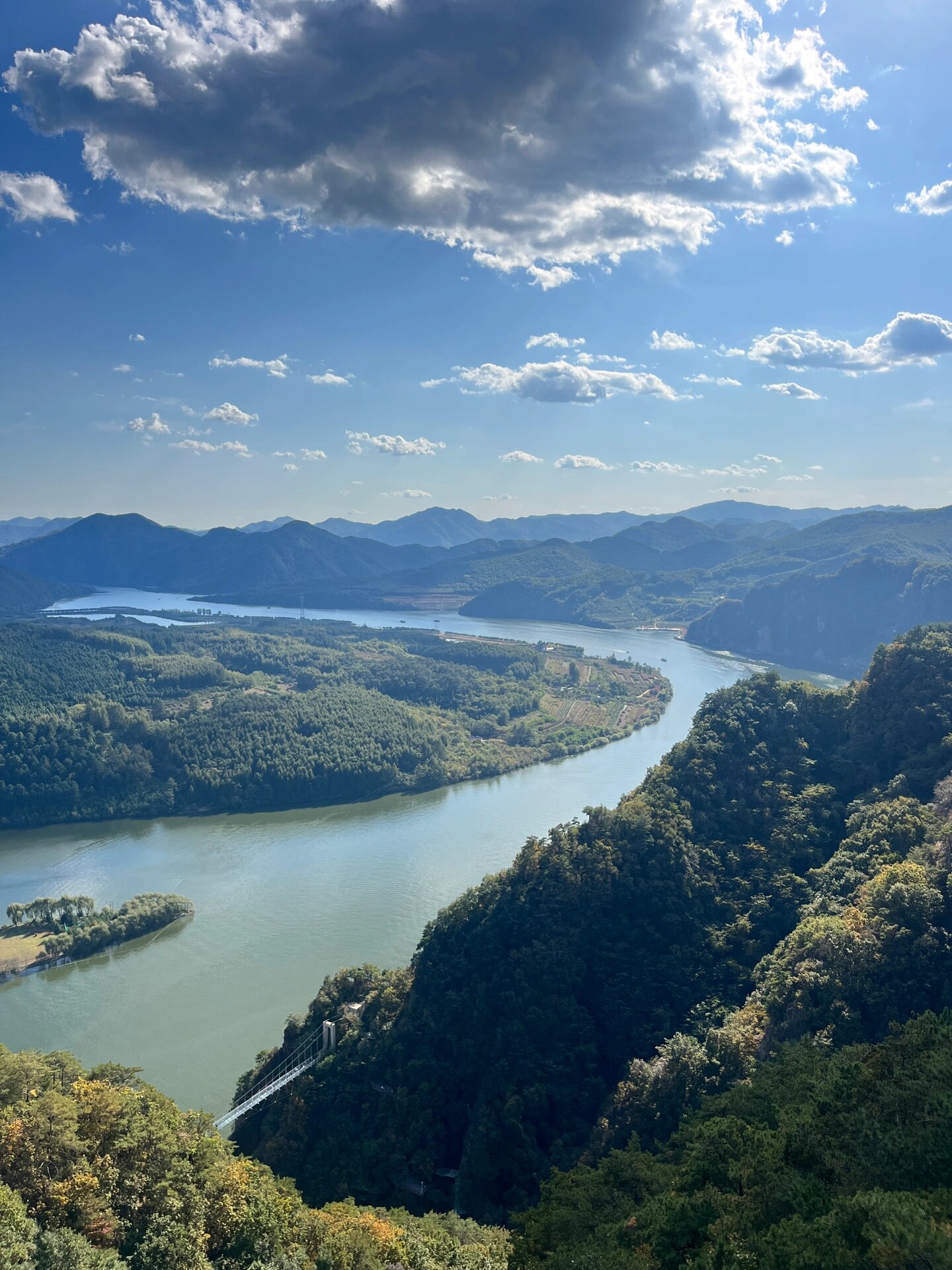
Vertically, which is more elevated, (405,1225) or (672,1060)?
(672,1060)

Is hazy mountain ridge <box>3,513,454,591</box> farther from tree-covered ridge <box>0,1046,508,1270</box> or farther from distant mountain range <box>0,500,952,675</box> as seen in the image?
tree-covered ridge <box>0,1046,508,1270</box>

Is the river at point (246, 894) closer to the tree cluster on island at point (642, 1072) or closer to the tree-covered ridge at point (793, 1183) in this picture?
the tree cluster on island at point (642, 1072)

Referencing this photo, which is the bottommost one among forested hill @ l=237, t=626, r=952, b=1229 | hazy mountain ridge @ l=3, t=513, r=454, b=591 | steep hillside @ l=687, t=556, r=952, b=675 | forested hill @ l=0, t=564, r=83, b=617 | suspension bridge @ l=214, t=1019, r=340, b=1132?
suspension bridge @ l=214, t=1019, r=340, b=1132

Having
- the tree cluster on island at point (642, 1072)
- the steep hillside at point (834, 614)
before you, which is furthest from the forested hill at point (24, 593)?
the tree cluster on island at point (642, 1072)

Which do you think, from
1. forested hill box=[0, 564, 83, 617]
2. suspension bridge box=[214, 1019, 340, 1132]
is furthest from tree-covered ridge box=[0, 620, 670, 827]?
forested hill box=[0, 564, 83, 617]

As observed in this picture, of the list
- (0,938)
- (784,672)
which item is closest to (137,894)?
(0,938)

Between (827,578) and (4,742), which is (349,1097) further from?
Result: (827,578)

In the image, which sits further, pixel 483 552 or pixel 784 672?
pixel 483 552

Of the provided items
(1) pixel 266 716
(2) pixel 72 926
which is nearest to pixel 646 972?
(2) pixel 72 926
